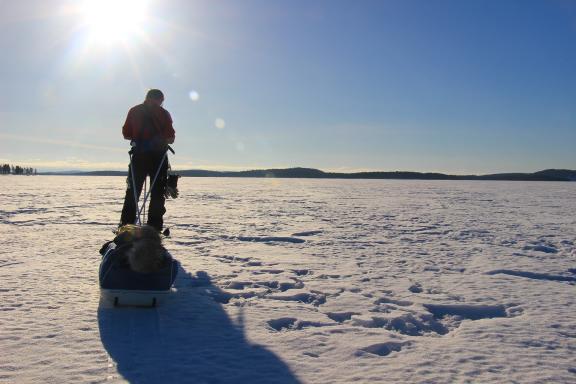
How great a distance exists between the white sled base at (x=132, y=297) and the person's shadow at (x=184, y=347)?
5 cm

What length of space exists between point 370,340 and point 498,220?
8.91 metres

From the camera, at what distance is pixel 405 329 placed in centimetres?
298

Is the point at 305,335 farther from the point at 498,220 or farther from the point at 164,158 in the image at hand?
the point at 498,220

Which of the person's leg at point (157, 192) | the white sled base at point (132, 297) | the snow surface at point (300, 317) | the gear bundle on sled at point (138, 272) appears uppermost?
the person's leg at point (157, 192)

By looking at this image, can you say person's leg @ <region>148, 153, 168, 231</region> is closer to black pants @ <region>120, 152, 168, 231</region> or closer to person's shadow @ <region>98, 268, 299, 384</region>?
black pants @ <region>120, 152, 168, 231</region>

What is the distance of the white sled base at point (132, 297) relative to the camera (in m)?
3.03

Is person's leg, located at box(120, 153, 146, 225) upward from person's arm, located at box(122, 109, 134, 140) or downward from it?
downward

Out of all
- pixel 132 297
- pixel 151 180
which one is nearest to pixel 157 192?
pixel 151 180

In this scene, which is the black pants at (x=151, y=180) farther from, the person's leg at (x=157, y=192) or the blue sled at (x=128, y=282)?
the blue sled at (x=128, y=282)

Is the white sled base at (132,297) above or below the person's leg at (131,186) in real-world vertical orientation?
below

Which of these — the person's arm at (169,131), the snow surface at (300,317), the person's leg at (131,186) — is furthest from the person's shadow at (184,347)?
the person's arm at (169,131)

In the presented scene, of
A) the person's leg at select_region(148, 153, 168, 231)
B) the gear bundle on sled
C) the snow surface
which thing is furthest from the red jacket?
the gear bundle on sled

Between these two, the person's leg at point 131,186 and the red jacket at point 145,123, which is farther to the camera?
the person's leg at point 131,186

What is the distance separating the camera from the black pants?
4723 mm
